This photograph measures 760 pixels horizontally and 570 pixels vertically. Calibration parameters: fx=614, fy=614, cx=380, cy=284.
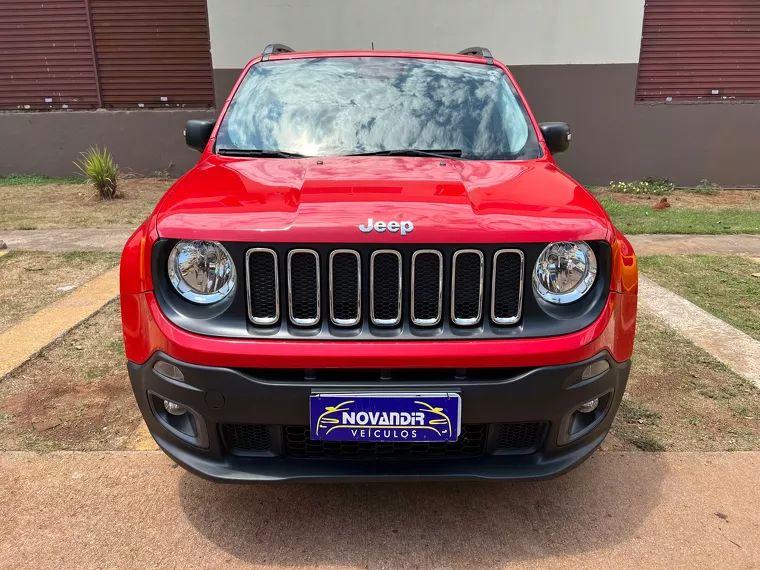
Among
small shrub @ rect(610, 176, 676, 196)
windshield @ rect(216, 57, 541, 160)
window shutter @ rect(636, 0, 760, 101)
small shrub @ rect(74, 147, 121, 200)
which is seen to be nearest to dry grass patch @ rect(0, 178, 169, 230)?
small shrub @ rect(74, 147, 121, 200)

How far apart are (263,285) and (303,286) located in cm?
13

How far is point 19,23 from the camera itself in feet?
34.2

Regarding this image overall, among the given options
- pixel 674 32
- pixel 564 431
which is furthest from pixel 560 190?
pixel 674 32

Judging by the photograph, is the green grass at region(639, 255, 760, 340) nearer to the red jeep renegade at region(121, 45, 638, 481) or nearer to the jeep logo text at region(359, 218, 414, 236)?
the red jeep renegade at region(121, 45, 638, 481)

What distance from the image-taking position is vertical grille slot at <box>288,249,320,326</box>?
2.02 metres

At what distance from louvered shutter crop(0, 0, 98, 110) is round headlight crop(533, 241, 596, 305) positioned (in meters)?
10.6

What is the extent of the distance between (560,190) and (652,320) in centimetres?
255

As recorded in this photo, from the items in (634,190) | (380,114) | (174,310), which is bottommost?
(634,190)

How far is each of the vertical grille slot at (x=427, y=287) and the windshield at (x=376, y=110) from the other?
3.37 ft

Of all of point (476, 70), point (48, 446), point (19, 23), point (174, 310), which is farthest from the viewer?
point (19, 23)

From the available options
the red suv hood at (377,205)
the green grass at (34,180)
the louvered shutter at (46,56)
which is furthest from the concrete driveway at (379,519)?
the louvered shutter at (46,56)

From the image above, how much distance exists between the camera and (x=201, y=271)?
6.84 feet

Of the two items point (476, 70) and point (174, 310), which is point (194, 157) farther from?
point (174, 310)

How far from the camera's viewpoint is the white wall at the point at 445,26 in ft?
30.2
